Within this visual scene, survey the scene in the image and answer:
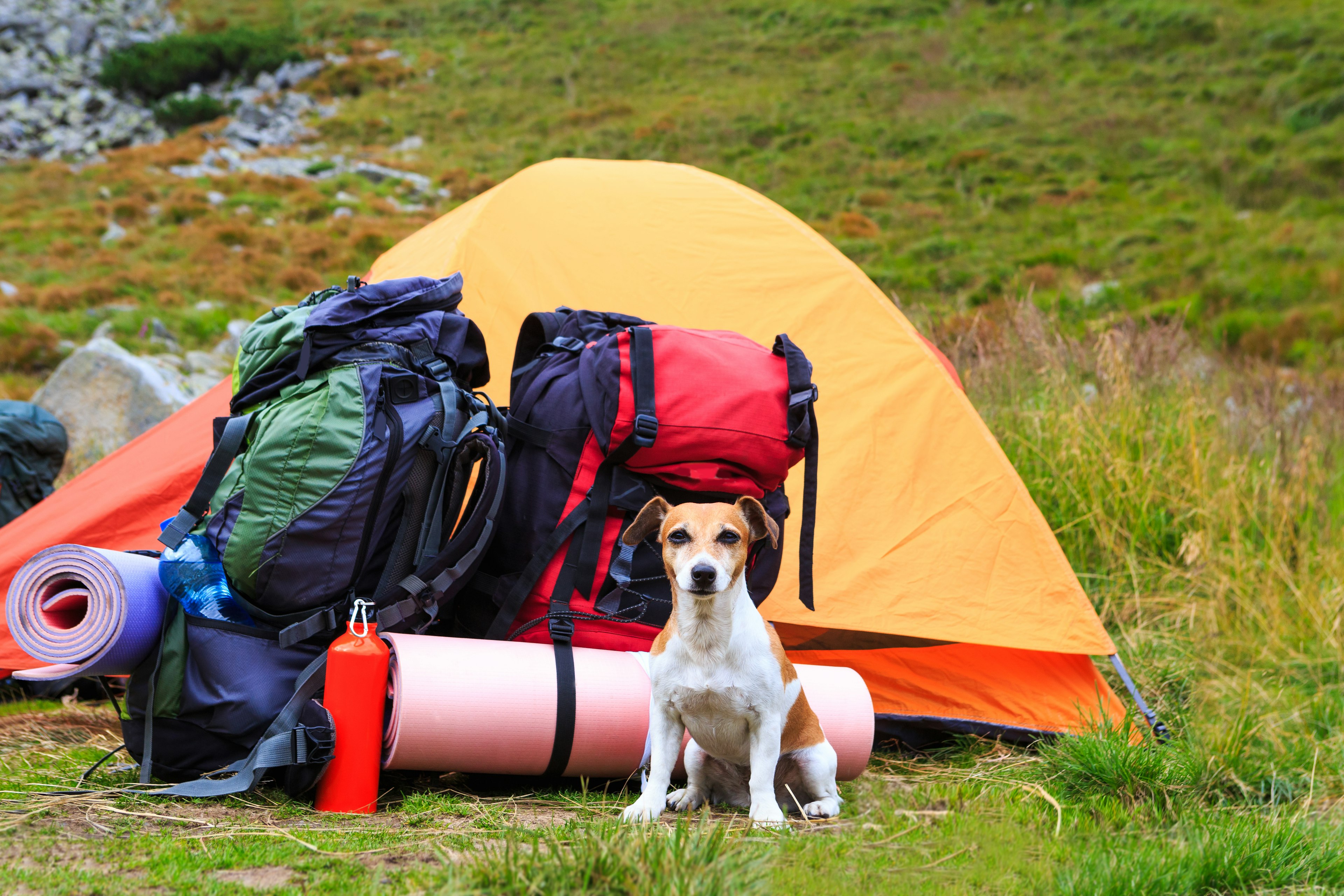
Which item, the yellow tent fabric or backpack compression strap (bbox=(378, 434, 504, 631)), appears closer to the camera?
backpack compression strap (bbox=(378, 434, 504, 631))

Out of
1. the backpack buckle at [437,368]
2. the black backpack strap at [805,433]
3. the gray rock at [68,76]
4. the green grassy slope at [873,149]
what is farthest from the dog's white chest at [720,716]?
the gray rock at [68,76]

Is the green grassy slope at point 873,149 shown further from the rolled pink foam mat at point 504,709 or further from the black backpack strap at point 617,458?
the rolled pink foam mat at point 504,709

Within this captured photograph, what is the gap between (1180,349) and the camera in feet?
22.7

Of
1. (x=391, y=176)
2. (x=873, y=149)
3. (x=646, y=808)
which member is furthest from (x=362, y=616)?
(x=873, y=149)

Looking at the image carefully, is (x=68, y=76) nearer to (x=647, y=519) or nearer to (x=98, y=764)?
(x=98, y=764)

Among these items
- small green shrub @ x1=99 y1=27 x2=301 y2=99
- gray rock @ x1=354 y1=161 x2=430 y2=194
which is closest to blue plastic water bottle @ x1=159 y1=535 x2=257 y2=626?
gray rock @ x1=354 y1=161 x2=430 y2=194

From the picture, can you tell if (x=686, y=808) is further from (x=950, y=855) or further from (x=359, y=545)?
(x=359, y=545)

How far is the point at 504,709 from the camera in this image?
2.78m

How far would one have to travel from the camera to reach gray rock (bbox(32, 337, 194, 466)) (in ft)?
22.9

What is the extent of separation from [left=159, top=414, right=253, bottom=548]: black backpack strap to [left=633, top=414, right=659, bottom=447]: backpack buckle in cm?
120

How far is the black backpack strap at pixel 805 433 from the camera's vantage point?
3.16 meters

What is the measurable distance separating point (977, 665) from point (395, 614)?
2.35m

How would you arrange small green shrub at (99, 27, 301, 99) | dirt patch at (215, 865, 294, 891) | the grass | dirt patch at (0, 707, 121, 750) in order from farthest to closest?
small green shrub at (99, 27, 301, 99)
dirt patch at (0, 707, 121, 750)
the grass
dirt patch at (215, 865, 294, 891)

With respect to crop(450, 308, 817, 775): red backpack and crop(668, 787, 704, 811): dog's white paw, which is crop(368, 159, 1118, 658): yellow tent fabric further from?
crop(668, 787, 704, 811): dog's white paw
